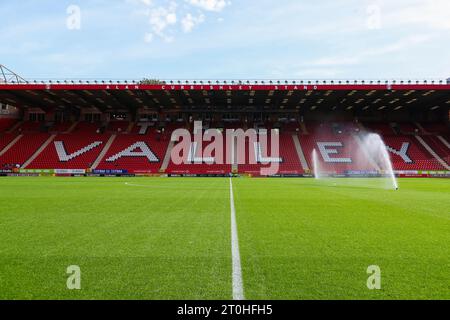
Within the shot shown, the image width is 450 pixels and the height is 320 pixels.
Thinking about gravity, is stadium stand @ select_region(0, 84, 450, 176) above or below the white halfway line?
above

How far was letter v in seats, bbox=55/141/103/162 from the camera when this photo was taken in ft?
150

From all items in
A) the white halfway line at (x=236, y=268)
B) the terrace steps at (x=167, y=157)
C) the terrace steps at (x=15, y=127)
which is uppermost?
the terrace steps at (x=15, y=127)

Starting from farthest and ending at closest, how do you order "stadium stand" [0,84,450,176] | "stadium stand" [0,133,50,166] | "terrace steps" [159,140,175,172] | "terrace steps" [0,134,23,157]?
"terrace steps" [0,134,23,157] < "stadium stand" [0,133,50,166] < "stadium stand" [0,84,450,176] < "terrace steps" [159,140,175,172]

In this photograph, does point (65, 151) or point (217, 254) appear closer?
point (217, 254)

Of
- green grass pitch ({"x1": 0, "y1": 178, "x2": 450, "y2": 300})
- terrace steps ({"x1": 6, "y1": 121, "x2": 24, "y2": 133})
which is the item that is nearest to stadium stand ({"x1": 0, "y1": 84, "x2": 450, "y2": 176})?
terrace steps ({"x1": 6, "y1": 121, "x2": 24, "y2": 133})

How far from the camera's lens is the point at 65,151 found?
47062 millimetres

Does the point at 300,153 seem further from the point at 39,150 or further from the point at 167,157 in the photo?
the point at 39,150

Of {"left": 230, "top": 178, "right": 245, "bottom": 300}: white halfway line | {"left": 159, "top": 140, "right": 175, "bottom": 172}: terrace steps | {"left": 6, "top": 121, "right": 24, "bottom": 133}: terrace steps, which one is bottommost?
{"left": 230, "top": 178, "right": 245, "bottom": 300}: white halfway line

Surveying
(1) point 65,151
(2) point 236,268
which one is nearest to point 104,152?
(1) point 65,151

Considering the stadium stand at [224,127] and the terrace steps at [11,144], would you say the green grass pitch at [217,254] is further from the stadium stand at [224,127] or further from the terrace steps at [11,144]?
the terrace steps at [11,144]

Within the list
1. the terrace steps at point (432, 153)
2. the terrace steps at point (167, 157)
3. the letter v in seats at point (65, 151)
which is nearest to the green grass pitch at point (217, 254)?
the terrace steps at point (167, 157)

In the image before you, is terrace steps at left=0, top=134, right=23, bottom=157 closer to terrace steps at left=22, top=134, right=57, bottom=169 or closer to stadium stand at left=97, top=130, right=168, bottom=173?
terrace steps at left=22, top=134, right=57, bottom=169

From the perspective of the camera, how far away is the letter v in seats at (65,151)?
1805 inches

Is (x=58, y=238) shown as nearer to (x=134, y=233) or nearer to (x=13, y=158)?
(x=134, y=233)
